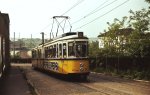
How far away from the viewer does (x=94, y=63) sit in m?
42.1

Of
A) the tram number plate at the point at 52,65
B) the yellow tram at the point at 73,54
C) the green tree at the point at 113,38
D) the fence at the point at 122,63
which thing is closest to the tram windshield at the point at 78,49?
the yellow tram at the point at 73,54

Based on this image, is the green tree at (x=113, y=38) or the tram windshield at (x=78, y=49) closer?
the tram windshield at (x=78, y=49)

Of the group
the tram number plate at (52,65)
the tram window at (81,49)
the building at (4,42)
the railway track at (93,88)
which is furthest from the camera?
the tram number plate at (52,65)

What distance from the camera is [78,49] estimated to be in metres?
23.0

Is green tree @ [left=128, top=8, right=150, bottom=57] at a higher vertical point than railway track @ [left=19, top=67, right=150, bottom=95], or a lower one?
higher

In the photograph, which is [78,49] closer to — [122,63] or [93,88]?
[93,88]

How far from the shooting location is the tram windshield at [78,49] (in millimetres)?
23031

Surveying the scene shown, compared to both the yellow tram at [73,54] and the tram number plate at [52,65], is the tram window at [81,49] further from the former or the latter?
the tram number plate at [52,65]

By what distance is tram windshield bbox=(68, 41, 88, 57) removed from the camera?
75.6 feet

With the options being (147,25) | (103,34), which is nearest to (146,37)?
(147,25)

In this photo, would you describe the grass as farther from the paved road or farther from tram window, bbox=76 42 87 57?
tram window, bbox=76 42 87 57

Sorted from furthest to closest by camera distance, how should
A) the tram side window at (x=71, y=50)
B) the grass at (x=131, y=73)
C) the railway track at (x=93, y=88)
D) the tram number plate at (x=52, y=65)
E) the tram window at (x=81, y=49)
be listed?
the grass at (x=131, y=73) < the tram number plate at (x=52, y=65) < the tram side window at (x=71, y=50) < the tram window at (x=81, y=49) < the railway track at (x=93, y=88)

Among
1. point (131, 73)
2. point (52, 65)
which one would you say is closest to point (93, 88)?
point (52, 65)

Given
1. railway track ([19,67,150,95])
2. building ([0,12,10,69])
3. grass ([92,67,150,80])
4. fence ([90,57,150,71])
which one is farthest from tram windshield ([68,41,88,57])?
fence ([90,57,150,71])
